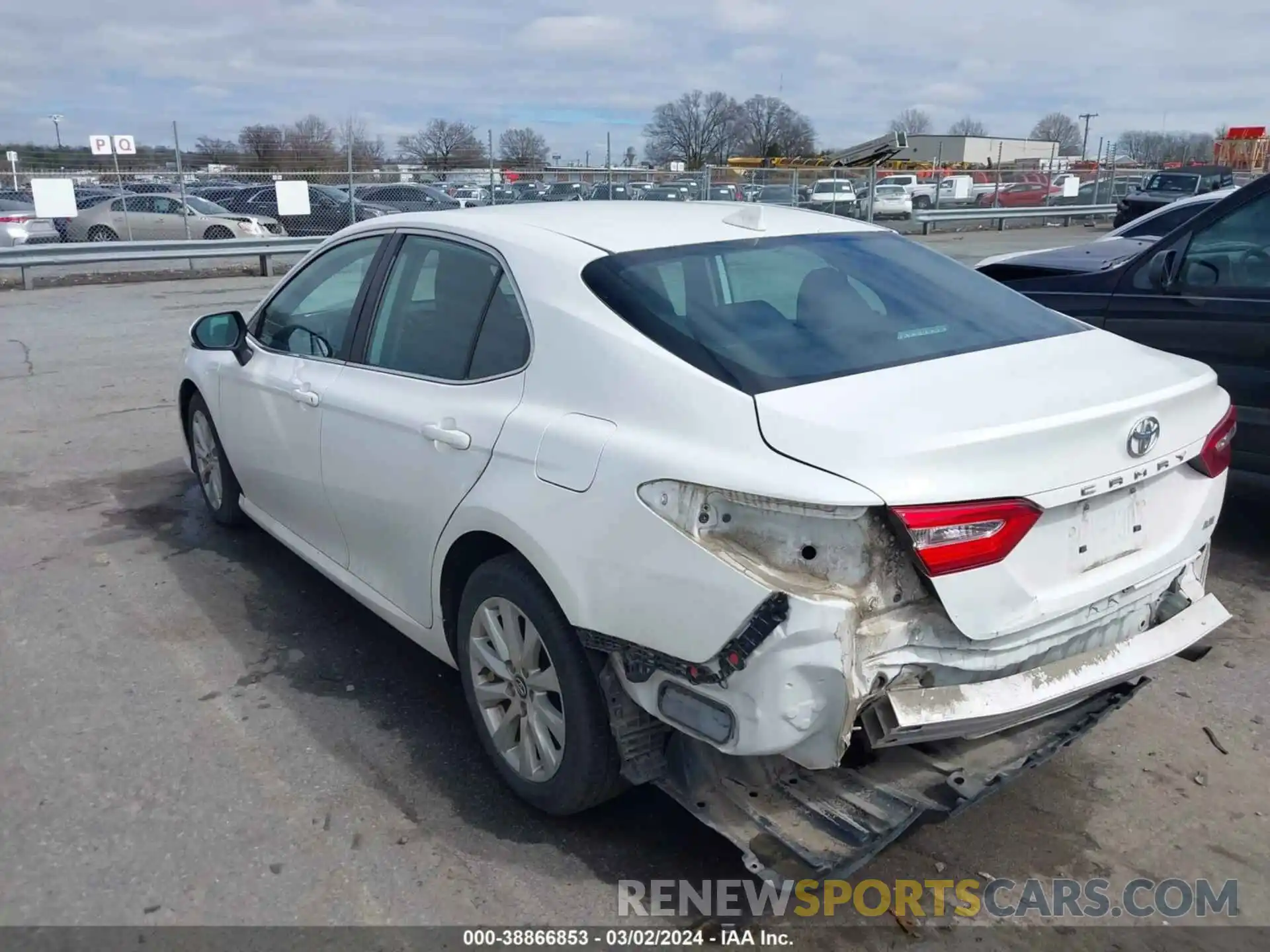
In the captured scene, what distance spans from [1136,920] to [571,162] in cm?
2709

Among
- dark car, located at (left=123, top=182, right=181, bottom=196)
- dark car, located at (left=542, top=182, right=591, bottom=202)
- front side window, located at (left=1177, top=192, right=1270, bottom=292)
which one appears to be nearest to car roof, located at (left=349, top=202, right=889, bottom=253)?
front side window, located at (left=1177, top=192, right=1270, bottom=292)

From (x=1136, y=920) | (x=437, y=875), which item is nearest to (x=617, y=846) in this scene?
(x=437, y=875)

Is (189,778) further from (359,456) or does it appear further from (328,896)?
(359,456)

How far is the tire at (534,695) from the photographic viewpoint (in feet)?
9.13

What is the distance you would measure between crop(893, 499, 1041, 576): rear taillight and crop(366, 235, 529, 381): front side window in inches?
51.1

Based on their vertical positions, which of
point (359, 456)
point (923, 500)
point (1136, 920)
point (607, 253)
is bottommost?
point (1136, 920)

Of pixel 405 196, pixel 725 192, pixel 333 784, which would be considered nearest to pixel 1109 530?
pixel 333 784

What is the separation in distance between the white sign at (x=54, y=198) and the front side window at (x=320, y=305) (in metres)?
15.6

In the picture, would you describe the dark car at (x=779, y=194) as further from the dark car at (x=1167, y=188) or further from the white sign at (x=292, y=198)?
the white sign at (x=292, y=198)

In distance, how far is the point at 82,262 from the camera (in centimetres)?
1647

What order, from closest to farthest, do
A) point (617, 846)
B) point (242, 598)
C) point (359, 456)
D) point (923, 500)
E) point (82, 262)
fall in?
point (923, 500), point (617, 846), point (359, 456), point (242, 598), point (82, 262)

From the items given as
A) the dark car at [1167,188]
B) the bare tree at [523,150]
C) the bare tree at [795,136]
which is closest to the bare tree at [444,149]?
the bare tree at [523,150]

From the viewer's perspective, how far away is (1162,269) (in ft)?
17.1

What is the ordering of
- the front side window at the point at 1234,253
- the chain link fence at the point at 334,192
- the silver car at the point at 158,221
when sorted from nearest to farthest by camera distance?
the front side window at the point at 1234,253 → the silver car at the point at 158,221 → the chain link fence at the point at 334,192
